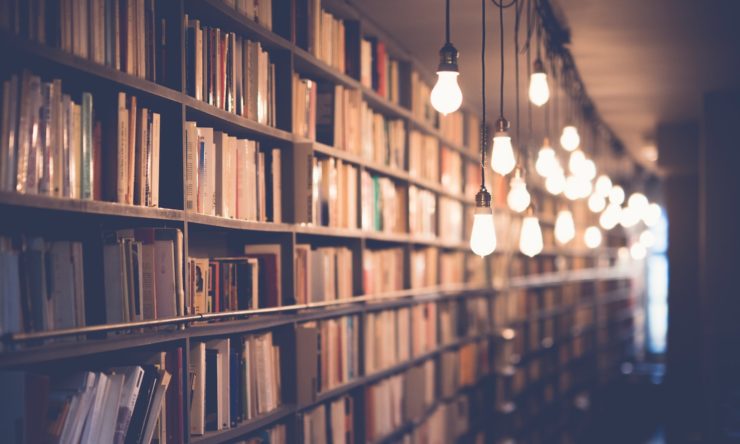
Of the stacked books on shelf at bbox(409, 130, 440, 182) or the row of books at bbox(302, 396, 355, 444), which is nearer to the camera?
the row of books at bbox(302, 396, 355, 444)

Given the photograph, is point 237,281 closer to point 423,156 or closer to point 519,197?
point 519,197

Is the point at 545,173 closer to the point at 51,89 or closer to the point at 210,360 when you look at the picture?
the point at 210,360

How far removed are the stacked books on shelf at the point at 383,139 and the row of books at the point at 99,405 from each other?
193cm

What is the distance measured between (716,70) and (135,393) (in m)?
5.09

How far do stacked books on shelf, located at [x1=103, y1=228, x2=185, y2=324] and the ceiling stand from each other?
6.74ft

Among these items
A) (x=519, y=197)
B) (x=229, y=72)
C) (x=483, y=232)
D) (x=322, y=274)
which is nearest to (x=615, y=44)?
(x=519, y=197)

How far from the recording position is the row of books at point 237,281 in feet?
8.42

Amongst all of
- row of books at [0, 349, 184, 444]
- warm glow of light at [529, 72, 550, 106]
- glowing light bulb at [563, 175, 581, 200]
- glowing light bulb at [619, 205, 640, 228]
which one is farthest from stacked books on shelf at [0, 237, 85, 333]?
glowing light bulb at [619, 205, 640, 228]

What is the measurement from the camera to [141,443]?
2137mm

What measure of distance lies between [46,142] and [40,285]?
12.8 inches

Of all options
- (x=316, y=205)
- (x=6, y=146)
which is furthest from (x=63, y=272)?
(x=316, y=205)

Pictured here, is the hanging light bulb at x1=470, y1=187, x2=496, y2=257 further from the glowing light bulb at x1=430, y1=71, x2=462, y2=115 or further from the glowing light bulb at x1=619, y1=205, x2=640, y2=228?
the glowing light bulb at x1=619, y1=205, x2=640, y2=228

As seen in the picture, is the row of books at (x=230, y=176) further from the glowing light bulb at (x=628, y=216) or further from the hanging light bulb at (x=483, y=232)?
the glowing light bulb at (x=628, y=216)

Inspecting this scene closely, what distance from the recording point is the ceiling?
4191 millimetres
